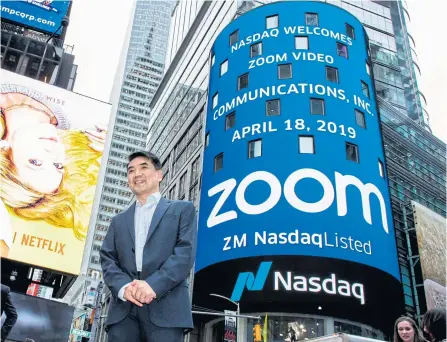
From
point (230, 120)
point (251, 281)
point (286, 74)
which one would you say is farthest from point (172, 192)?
point (251, 281)

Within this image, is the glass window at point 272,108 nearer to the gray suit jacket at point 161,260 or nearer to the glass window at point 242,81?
the glass window at point 242,81

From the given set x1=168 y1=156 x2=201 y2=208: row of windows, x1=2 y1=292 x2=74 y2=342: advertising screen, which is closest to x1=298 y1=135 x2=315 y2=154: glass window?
x1=168 y1=156 x2=201 y2=208: row of windows

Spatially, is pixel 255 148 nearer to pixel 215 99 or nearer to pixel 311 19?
pixel 215 99

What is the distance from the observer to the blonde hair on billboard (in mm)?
23703

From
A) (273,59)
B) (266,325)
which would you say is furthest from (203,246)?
(273,59)

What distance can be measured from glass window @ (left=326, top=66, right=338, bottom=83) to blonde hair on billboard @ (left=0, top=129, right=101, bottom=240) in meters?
16.5

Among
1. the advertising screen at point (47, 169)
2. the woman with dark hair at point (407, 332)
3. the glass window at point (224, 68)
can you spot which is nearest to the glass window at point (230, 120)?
the glass window at point (224, 68)

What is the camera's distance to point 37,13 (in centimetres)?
3338

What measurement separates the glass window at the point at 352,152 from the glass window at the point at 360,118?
85.7 inches

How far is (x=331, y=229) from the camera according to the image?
27.8 metres

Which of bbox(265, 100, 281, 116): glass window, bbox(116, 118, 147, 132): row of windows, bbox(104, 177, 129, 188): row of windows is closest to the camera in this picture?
bbox(265, 100, 281, 116): glass window

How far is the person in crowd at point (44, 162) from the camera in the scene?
78.4 feet

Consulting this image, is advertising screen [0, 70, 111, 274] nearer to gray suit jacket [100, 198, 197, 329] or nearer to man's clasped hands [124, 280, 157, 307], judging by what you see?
gray suit jacket [100, 198, 197, 329]

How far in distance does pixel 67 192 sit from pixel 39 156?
2324mm
